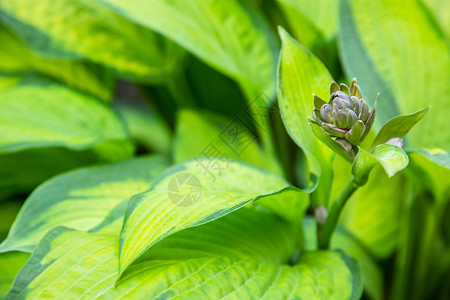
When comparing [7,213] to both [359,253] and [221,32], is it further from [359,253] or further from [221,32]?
[359,253]

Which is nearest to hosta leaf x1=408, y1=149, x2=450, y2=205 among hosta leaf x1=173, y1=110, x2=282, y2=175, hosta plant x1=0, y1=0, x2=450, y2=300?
hosta plant x1=0, y1=0, x2=450, y2=300

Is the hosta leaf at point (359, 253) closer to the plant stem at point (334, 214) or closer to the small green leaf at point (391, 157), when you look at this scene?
the plant stem at point (334, 214)

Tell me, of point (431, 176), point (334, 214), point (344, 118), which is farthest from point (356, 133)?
point (431, 176)

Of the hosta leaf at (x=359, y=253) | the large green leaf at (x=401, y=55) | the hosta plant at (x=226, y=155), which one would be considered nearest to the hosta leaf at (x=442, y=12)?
the hosta plant at (x=226, y=155)

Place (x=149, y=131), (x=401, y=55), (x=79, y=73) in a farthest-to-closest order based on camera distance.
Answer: (x=149, y=131) → (x=79, y=73) → (x=401, y=55)

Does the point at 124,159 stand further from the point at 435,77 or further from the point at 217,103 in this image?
the point at 435,77

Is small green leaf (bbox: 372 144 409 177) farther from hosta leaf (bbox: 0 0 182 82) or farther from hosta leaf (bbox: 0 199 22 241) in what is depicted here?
hosta leaf (bbox: 0 199 22 241)
